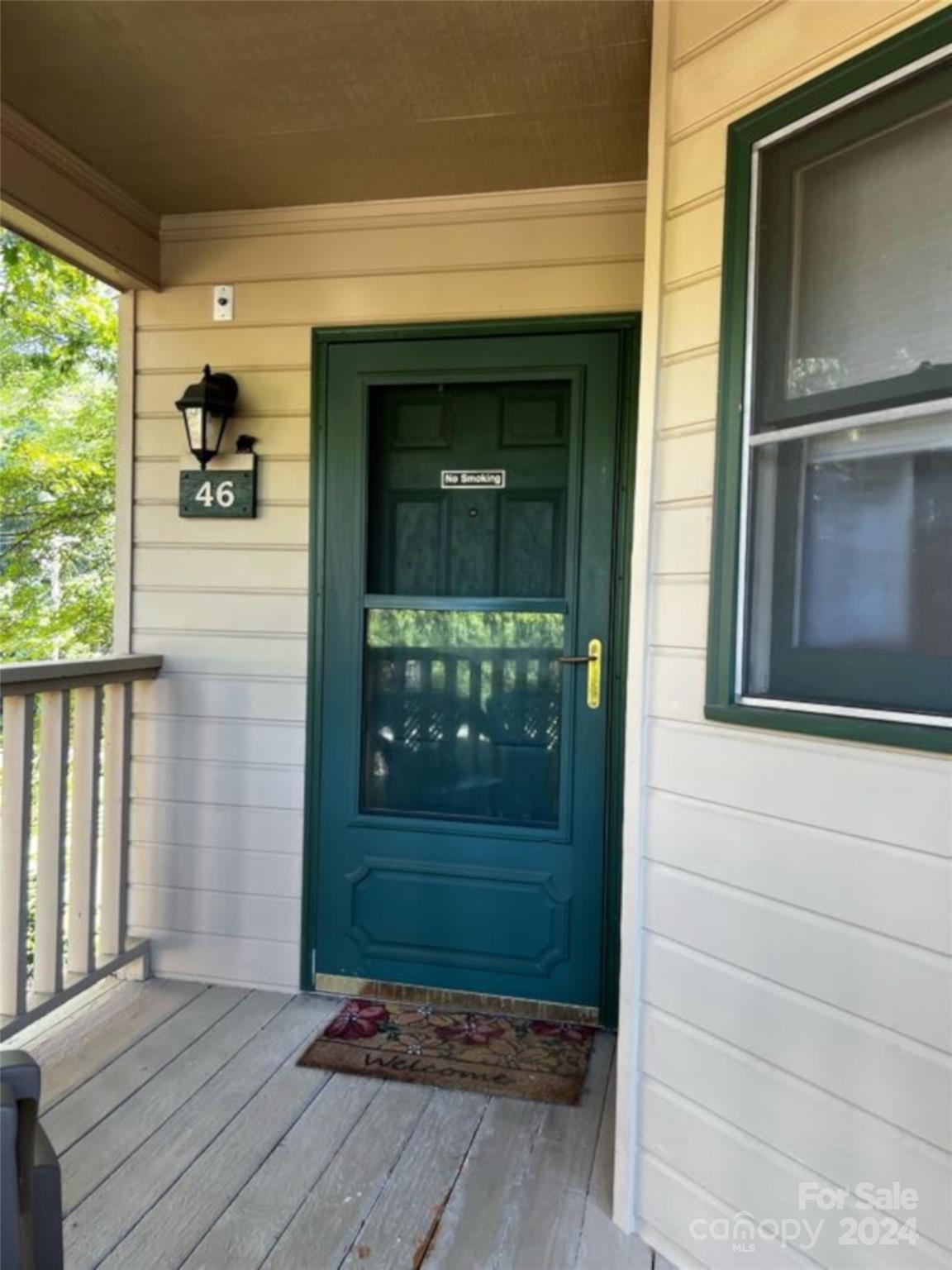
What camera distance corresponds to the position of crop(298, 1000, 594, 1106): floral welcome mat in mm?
2154

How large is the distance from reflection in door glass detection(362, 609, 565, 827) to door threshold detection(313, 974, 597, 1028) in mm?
562

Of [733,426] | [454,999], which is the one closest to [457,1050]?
[454,999]

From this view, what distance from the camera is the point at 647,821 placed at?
163 cm

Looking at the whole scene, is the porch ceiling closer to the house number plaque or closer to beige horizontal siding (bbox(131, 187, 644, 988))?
beige horizontal siding (bbox(131, 187, 644, 988))

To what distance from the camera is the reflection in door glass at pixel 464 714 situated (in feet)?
8.21

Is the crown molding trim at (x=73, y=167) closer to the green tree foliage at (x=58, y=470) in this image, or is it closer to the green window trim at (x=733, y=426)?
the green tree foliage at (x=58, y=470)

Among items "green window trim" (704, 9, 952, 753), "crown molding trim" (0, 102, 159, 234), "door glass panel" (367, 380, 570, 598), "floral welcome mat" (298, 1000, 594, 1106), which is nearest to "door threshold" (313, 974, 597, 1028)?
"floral welcome mat" (298, 1000, 594, 1106)

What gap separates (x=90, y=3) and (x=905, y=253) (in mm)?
1785

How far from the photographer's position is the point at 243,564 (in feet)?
8.71

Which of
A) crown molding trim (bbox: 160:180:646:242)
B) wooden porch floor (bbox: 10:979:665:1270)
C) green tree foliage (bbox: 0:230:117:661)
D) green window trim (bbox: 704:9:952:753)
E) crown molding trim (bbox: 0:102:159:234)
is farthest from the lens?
green tree foliage (bbox: 0:230:117:661)

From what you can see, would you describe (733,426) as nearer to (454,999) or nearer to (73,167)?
(454,999)

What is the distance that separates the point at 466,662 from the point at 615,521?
641 millimetres

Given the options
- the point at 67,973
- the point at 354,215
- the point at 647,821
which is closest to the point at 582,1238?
the point at 647,821

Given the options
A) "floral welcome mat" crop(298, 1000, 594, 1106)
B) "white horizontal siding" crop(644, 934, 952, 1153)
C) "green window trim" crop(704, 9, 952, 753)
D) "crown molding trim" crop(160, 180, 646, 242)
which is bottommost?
"floral welcome mat" crop(298, 1000, 594, 1106)
